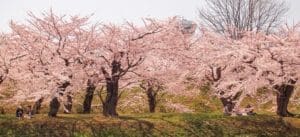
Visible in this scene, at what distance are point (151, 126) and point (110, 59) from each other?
4867 mm

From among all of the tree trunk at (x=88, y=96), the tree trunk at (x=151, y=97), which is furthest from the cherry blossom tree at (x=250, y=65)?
the tree trunk at (x=88, y=96)

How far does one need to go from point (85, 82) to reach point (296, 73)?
1317 centimetres

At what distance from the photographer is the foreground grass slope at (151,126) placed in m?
24.1

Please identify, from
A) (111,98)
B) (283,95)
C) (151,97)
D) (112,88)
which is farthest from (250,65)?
(111,98)

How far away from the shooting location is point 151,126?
26.6m

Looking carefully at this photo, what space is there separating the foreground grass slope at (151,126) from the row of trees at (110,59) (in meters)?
1.48

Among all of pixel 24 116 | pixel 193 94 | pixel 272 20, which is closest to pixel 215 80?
pixel 193 94

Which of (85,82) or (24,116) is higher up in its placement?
(85,82)

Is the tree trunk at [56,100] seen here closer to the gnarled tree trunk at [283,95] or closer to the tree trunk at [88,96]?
the tree trunk at [88,96]

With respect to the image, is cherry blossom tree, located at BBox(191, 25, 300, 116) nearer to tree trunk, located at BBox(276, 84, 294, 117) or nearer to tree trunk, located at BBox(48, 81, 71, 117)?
tree trunk, located at BBox(276, 84, 294, 117)

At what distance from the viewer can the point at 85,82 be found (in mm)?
28594

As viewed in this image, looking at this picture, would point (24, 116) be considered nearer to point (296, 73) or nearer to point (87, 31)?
point (87, 31)

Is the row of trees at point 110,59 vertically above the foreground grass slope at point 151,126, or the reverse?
the row of trees at point 110,59

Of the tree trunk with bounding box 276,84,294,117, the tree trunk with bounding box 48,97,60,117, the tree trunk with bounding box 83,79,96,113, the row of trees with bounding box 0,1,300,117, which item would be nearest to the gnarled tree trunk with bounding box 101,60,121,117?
the row of trees with bounding box 0,1,300,117
